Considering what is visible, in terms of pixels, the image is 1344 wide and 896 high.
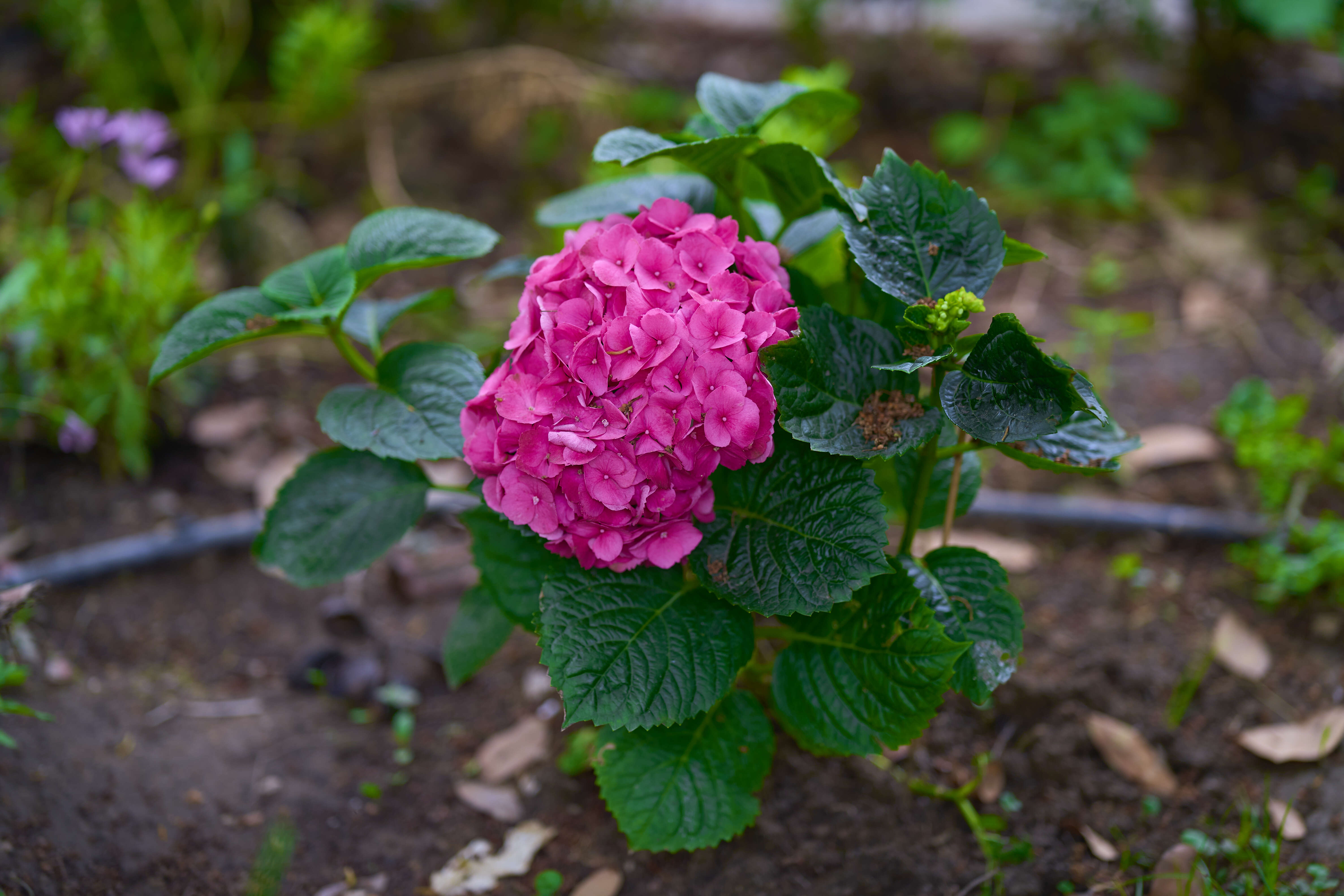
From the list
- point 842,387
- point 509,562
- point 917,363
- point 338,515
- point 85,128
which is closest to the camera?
point 917,363

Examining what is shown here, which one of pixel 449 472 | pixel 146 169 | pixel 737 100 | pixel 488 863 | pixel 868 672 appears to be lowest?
pixel 449 472

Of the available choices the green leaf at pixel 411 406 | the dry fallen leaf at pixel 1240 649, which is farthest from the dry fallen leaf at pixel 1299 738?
the green leaf at pixel 411 406

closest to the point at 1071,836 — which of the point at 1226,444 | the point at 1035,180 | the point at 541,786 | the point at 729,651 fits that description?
the point at 729,651

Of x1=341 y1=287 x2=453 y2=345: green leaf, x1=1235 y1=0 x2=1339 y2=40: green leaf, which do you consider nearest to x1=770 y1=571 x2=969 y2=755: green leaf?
x1=341 y1=287 x2=453 y2=345: green leaf

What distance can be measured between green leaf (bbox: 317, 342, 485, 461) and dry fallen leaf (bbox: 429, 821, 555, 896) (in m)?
0.72

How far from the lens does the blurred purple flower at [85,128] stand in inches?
91.4

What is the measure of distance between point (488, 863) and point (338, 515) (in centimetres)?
65

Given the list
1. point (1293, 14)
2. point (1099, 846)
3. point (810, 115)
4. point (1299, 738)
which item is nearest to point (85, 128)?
point (810, 115)

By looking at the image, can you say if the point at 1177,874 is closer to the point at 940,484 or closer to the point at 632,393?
the point at 940,484

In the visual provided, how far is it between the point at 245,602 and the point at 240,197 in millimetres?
1580

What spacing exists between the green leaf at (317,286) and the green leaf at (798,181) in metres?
0.66

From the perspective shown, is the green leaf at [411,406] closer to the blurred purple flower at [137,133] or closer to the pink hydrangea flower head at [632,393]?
the pink hydrangea flower head at [632,393]

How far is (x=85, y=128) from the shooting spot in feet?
7.76

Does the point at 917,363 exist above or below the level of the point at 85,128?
above
